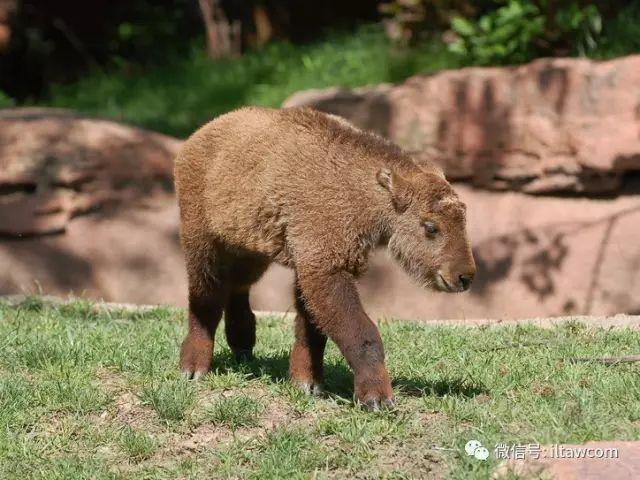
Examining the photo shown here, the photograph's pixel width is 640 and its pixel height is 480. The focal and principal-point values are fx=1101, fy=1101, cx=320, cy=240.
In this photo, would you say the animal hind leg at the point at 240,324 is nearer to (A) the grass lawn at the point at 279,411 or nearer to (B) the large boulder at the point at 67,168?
(A) the grass lawn at the point at 279,411

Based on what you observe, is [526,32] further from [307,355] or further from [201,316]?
[307,355]

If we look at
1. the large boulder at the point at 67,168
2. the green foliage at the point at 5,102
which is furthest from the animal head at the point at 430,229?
the green foliage at the point at 5,102

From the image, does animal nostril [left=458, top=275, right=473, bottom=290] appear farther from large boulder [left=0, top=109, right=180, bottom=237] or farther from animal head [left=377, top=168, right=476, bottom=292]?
large boulder [left=0, top=109, right=180, bottom=237]

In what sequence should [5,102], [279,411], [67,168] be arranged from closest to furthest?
[279,411] < [67,168] < [5,102]

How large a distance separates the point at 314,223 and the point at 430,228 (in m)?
0.65

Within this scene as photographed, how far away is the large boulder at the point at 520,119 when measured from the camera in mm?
11234

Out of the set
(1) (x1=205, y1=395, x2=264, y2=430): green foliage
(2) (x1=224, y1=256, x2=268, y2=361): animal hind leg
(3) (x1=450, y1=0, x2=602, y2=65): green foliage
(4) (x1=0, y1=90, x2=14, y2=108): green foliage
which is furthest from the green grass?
(1) (x1=205, y1=395, x2=264, y2=430): green foliage

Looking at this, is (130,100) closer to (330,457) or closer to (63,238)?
(63,238)

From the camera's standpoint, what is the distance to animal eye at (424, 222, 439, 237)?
6.16 meters

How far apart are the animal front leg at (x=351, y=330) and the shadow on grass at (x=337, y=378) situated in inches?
14.8

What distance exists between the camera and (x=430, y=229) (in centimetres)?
617

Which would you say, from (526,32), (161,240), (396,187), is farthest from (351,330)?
(526,32)

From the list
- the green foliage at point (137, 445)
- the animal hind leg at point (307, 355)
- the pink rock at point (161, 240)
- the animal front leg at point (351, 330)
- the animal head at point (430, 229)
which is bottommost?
the pink rock at point (161, 240)

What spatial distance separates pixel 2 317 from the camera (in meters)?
8.40
